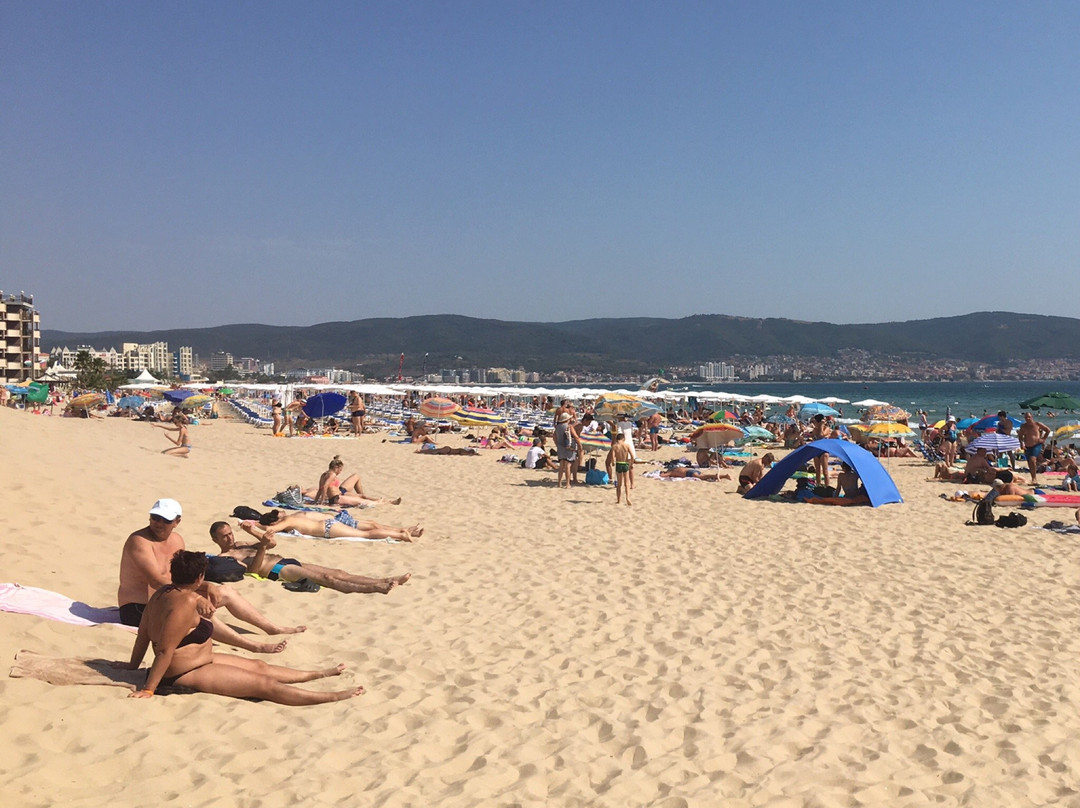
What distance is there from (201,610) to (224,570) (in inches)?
69.1

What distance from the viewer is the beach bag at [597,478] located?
1195cm

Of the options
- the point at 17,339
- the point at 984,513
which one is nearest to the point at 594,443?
the point at 984,513

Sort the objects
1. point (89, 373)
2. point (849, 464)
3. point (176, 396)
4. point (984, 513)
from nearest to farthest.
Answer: point (984, 513)
point (849, 464)
point (176, 396)
point (89, 373)

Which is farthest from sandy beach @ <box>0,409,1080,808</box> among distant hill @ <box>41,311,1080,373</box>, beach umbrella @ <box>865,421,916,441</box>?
distant hill @ <box>41,311,1080,373</box>

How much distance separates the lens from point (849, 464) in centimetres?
1041

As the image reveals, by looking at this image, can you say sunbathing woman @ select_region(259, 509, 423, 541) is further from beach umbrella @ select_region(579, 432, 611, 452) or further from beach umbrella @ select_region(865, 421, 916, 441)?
beach umbrella @ select_region(865, 421, 916, 441)

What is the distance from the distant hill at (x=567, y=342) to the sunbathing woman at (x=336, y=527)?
15061 centimetres

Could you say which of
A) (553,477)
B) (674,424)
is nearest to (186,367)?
(674,424)

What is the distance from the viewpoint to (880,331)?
627 feet

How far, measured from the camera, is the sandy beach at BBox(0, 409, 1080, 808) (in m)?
3.09

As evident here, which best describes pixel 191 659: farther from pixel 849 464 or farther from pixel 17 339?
pixel 17 339

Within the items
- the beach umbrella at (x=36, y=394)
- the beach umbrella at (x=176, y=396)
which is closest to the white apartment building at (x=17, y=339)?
the beach umbrella at (x=36, y=394)

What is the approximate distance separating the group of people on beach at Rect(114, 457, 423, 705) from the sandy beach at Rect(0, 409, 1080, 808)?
0.35 feet

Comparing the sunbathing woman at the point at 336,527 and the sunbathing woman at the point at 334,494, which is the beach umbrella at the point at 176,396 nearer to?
the sunbathing woman at the point at 334,494
